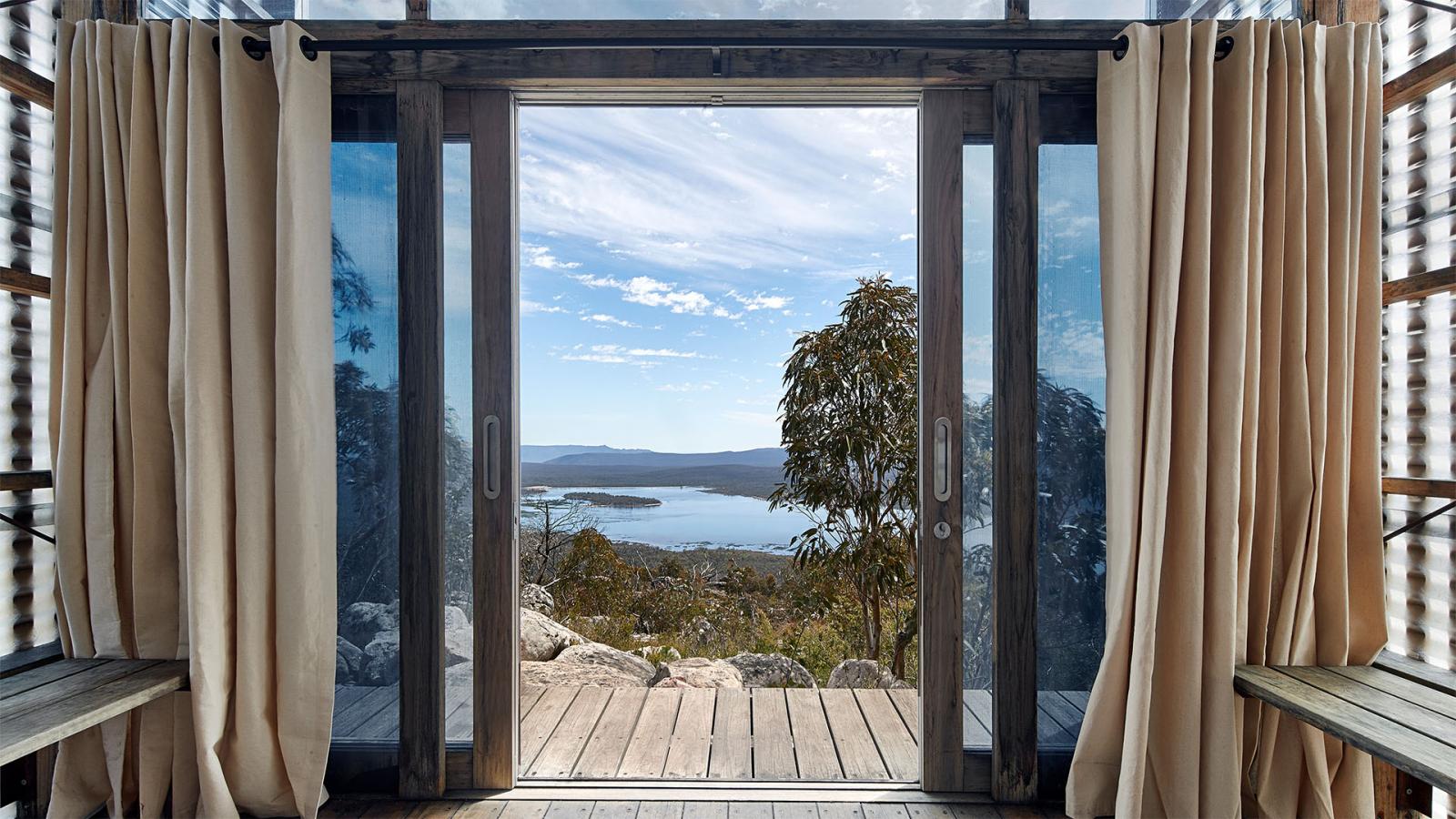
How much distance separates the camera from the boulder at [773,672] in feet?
10.7

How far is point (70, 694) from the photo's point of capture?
1.50 meters

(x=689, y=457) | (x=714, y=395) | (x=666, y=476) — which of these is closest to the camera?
(x=714, y=395)

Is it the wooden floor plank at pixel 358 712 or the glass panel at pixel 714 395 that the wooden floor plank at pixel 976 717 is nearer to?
the glass panel at pixel 714 395

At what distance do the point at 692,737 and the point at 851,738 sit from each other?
583 mm

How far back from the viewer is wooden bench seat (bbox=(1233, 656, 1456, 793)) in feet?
3.98

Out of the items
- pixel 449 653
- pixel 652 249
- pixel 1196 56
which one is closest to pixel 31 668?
A: pixel 449 653

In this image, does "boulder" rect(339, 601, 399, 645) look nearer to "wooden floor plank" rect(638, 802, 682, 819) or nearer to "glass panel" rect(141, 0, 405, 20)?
"wooden floor plank" rect(638, 802, 682, 819)

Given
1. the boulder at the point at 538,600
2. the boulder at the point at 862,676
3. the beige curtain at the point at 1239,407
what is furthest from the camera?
the boulder at the point at 538,600

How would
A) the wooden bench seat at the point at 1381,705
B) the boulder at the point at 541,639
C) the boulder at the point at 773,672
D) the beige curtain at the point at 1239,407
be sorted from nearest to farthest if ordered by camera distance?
the wooden bench seat at the point at 1381,705, the beige curtain at the point at 1239,407, the boulder at the point at 773,672, the boulder at the point at 541,639

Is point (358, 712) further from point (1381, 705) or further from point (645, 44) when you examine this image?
point (1381, 705)

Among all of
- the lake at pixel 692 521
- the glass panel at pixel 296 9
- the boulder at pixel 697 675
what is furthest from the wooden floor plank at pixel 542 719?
the glass panel at pixel 296 9

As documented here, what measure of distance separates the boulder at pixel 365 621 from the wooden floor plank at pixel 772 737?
1.24 metres

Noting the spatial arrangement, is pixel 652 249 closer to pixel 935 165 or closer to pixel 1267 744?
pixel 935 165

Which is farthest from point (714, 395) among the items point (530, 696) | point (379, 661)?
point (379, 661)
